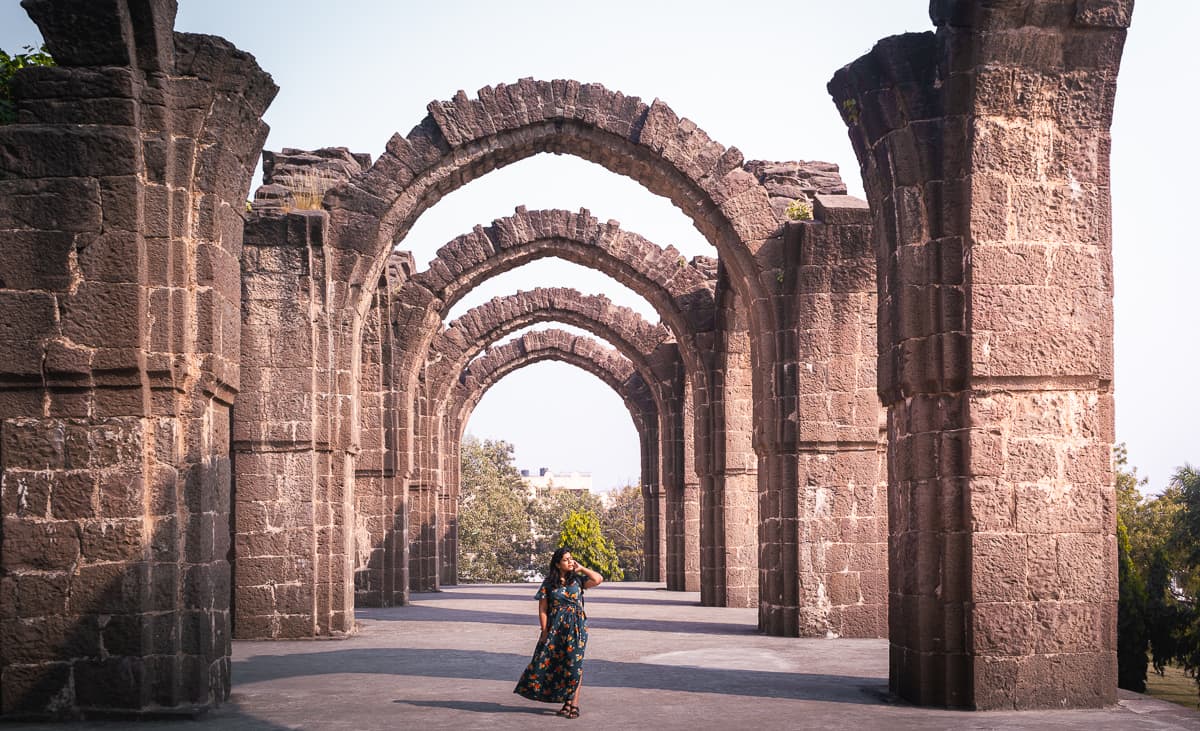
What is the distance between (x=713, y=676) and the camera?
8.75 metres

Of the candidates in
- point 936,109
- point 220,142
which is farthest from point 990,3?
point 220,142


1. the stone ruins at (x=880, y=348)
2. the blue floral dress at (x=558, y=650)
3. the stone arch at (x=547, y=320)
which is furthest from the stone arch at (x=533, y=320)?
the blue floral dress at (x=558, y=650)

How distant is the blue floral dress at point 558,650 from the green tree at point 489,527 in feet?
120

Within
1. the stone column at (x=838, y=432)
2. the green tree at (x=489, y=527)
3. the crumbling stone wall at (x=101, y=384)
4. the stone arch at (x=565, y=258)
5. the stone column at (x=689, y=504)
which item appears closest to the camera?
the crumbling stone wall at (x=101, y=384)

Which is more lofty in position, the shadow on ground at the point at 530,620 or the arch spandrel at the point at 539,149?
the arch spandrel at the point at 539,149

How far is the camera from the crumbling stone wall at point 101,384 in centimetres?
675

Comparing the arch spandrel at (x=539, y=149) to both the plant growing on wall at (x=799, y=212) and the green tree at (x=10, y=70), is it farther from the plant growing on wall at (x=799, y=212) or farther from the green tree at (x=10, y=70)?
the green tree at (x=10, y=70)

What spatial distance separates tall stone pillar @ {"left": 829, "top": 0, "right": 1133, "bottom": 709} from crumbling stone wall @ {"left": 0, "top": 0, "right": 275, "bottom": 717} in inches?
164

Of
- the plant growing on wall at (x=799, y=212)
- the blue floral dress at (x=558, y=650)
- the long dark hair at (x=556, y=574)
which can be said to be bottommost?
the blue floral dress at (x=558, y=650)

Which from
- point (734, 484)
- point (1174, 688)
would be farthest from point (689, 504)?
point (1174, 688)

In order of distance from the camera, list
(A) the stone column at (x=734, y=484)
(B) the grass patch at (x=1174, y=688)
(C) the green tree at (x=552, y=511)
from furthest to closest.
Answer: (C) the green tree at (x=552, y=511) → (B) the grass patch at (x=1174, y=688) → (A) the stone column at (x=734, y=484)

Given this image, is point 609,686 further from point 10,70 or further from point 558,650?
point 10,70

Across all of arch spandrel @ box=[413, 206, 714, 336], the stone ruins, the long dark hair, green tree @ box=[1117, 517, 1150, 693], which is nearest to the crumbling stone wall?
the stone ruins

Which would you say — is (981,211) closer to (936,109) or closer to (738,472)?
A: (936,109)
